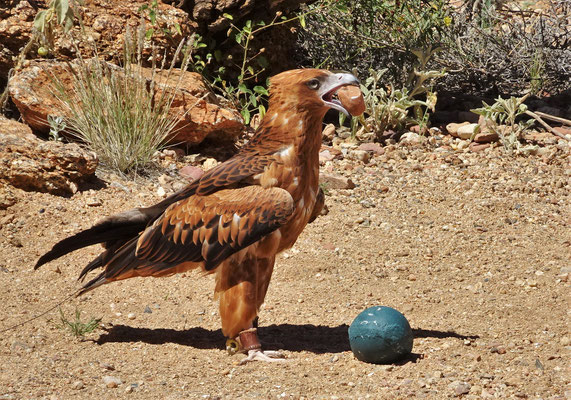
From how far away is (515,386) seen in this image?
372 cm

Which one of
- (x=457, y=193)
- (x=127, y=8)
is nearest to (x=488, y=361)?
(x=457, y=193)

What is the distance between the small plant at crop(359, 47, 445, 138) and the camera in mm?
7969

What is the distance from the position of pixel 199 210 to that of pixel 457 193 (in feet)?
11.2

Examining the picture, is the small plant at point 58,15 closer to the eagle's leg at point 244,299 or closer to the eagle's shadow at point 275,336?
the eagle's leg at point 244,299

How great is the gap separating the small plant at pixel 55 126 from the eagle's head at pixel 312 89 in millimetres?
3199

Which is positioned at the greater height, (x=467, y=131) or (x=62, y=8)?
(x=62, y=8)

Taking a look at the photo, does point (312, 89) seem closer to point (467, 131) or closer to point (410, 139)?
point (410, 139)

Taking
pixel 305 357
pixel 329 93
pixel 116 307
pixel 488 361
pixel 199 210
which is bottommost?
pixel 116 307

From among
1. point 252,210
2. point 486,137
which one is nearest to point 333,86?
point 252,210

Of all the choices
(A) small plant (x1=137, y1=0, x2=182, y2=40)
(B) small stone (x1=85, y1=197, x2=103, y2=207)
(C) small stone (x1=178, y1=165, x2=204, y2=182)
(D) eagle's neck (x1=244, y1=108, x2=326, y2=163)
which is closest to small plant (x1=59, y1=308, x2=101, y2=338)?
(D) eagle's neck (x1=244, y1=108, x2=326, y2=163)

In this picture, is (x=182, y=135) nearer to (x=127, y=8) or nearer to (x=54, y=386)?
(x=127, y=8)

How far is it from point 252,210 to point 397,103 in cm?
421

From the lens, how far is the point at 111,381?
12.7 ft

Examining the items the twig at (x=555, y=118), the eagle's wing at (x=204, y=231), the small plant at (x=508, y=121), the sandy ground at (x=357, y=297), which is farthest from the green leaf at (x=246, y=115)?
the eagle's wing at (x=204, y=231)
